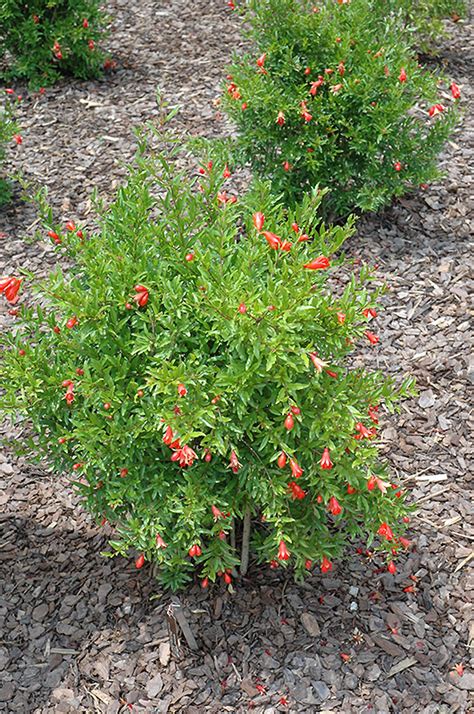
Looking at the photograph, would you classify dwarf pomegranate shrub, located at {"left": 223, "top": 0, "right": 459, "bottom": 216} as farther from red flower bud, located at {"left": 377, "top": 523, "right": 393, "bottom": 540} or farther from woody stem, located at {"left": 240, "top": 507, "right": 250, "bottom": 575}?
red flower bud, located at {"left": 377, "top": 523, "right": 393, "bottom": 540}

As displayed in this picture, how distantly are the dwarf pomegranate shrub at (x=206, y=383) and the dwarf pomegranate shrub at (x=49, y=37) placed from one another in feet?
14.9

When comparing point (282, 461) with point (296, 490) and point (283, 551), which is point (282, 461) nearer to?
point (296, 490)

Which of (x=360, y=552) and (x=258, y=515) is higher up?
(x=258, y=515)

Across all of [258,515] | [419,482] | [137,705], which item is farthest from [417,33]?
[137,705]

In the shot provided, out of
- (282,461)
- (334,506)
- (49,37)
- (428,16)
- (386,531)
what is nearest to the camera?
(282,461)

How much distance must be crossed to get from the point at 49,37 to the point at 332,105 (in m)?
3.19

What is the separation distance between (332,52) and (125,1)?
14.9 feet

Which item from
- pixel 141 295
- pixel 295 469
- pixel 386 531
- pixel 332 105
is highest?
pixel 141 295

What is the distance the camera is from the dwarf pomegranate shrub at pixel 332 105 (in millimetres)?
5102

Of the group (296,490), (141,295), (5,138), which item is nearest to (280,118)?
(5,138)

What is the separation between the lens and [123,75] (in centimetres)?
761

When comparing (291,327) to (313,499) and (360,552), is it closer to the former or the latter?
Answer: (313,499)

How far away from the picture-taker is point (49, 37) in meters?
7.19

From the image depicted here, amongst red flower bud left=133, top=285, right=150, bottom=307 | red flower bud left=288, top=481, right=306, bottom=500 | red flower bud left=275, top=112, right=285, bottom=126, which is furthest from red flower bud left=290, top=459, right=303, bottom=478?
red flower bud left=275, top=112, right=285, bottom=126
